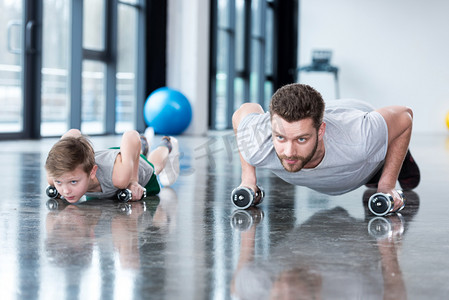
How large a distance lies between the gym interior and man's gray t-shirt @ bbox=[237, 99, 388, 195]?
143 mm

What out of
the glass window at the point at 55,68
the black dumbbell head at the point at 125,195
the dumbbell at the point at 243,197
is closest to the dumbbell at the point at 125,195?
the black dumbbell head at the point at 125,195

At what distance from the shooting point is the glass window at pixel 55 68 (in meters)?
6.24

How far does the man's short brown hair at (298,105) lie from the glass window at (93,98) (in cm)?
511

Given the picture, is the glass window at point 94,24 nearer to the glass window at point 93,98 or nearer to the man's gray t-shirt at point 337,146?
the glass window at point 93,98

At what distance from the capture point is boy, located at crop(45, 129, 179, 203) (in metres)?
2.22

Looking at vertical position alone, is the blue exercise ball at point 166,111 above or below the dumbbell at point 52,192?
above

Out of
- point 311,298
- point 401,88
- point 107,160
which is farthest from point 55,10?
point 401,88

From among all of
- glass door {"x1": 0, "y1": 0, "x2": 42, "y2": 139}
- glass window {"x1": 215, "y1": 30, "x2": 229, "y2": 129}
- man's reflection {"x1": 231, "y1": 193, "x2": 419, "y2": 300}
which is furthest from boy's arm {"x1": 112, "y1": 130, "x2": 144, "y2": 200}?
glass window {"x1": 215, "y1": 30, "x2": 229, "y2": 129}

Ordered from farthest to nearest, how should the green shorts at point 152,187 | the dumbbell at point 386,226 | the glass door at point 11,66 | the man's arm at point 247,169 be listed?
the glass door at point 11,66 < the green shorts at point 152,187 < the man's arm at point 247,169 < the dumbbell at point 386,226

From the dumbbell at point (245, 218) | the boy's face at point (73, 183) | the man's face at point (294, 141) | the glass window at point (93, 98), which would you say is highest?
the glass window at point (93, 98)

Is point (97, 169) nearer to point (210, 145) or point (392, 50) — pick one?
point (210, 145)

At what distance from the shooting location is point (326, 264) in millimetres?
1481

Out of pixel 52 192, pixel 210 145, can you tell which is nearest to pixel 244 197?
pixel 52 192

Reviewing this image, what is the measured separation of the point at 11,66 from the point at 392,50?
6984 mm
